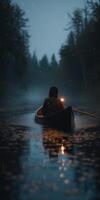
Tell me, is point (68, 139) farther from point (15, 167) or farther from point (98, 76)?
point (98, 76)

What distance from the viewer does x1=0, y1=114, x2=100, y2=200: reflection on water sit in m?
8.71

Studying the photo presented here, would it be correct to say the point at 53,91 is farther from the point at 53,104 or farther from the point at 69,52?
the point at 69,52

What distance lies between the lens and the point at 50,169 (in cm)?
1106

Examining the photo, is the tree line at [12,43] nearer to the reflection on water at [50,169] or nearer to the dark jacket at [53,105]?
the dark jacket at [53,105]

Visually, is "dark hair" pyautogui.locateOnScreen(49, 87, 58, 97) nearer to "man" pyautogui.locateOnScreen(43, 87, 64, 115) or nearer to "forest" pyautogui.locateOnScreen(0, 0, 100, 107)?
"man" pyautogui.locateOnScreen(43, 87, 64, 115)

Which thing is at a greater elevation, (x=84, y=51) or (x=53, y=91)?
(x=84, y=51)

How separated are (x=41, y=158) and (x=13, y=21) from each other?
46.7 meters

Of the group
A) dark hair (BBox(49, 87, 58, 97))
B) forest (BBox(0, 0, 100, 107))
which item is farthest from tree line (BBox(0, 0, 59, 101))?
dark hair (BBox(49, 87, 58, 97))

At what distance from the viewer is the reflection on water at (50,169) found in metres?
8.71

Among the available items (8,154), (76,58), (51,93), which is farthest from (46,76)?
(8,154)

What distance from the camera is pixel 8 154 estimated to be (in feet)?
44.7

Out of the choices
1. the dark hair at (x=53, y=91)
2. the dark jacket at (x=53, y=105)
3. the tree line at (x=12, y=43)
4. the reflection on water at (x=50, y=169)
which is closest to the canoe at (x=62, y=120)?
the dark jacket at (x=53, y=105)

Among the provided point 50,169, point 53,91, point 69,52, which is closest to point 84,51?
point 69,52

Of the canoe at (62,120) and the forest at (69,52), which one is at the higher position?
the forest at (69,52)
